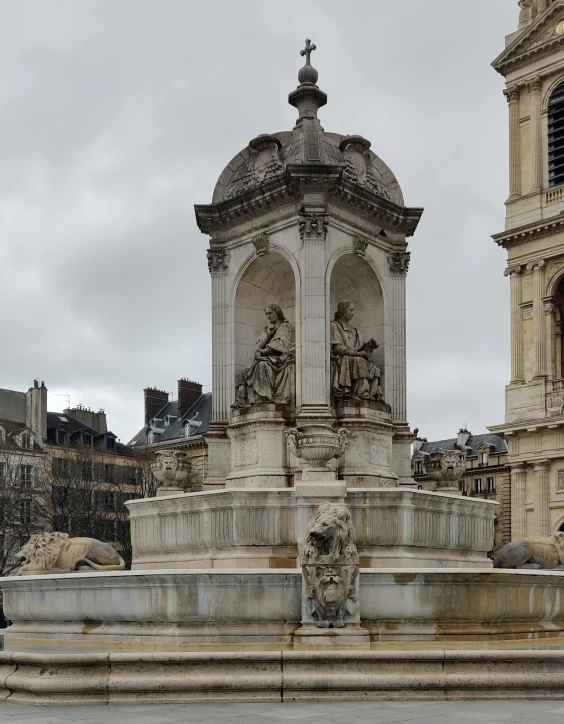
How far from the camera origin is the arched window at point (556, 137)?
67688 millimetres

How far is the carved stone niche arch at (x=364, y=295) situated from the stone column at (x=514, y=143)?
50.7m

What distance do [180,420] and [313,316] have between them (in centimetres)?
6671

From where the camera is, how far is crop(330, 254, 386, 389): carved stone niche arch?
2028 cm

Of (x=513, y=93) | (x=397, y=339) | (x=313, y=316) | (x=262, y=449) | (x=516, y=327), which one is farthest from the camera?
(x=513, y=93)

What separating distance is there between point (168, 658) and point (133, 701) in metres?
0.59

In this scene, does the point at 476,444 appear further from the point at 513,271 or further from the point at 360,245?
the point at 360,245

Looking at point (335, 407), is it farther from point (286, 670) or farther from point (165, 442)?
point (165, 442)

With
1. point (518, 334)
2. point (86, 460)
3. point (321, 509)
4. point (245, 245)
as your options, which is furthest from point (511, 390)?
point (321, 509)

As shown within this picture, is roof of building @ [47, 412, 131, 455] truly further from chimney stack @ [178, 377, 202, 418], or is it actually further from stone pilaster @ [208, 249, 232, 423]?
stone pilaster @ [208, 249, 232, 423]

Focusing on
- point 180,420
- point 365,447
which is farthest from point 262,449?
point 180,420

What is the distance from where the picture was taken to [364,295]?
2069cm

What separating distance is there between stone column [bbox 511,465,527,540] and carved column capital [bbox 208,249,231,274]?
4681 centimetres

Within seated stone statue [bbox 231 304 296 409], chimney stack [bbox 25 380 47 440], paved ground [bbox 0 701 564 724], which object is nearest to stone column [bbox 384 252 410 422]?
seated stone statue [bbox 231 304 296 409]

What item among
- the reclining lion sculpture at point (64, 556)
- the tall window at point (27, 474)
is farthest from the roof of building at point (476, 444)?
the reclining lion sculpture at point (64, 556)
